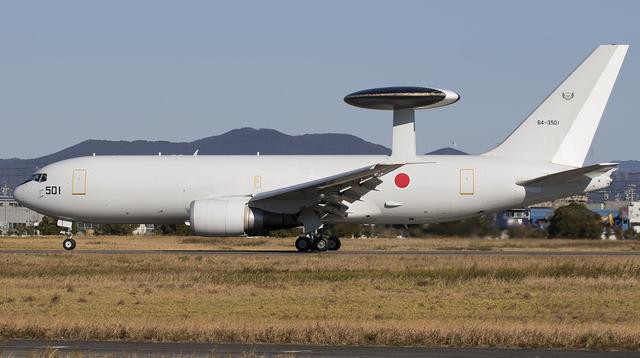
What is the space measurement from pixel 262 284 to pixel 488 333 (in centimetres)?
986

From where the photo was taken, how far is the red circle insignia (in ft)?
119

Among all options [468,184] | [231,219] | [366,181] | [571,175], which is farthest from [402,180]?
[231,219]

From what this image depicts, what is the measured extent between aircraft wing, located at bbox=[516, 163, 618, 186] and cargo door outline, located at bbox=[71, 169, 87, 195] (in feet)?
51.7

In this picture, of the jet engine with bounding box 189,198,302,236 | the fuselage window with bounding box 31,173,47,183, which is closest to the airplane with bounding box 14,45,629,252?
the jet engine with bounding box 189,198,302,236

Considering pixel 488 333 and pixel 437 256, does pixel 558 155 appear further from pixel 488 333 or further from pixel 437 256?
pixel 488 333

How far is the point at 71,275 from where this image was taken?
27047 millimetres

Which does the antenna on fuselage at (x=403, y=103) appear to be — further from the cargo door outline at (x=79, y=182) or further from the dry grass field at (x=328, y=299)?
the cargo door outline at (x=79, y=182)

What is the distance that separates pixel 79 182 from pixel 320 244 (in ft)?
31.0

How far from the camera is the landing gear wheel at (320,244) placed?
36062 millimetres

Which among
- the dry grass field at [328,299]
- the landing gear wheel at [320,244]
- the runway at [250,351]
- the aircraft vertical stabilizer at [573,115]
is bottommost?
the runway at [250,351]

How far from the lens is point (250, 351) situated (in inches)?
558

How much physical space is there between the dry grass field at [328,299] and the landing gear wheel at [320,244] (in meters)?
2.29

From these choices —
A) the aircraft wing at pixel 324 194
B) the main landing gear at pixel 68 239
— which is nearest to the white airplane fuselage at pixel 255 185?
the main landing gear at pixel 68 239

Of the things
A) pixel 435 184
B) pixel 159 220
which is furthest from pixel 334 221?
pixel 159 220
